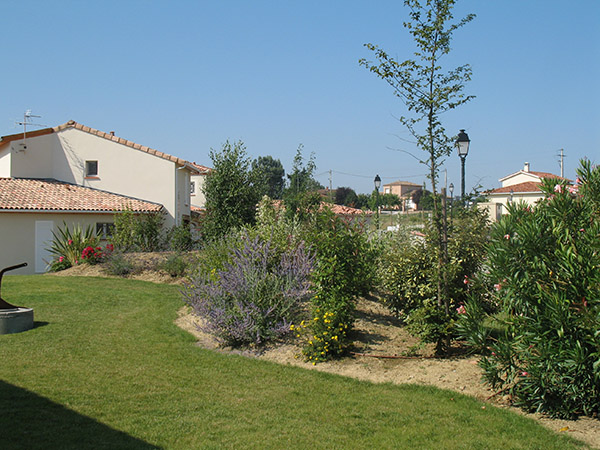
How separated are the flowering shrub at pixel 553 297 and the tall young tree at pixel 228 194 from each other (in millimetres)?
14415

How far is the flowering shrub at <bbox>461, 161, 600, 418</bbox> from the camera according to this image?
5152 mm

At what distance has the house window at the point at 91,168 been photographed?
87.9ft

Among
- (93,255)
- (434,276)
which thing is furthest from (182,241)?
(434,276)

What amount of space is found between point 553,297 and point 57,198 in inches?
929

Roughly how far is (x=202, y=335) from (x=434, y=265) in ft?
13.7

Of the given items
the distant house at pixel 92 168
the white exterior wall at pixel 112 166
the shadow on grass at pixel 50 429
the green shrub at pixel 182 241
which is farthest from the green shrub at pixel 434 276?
the white exterior wall at pixel 112 166

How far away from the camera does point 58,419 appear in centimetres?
520

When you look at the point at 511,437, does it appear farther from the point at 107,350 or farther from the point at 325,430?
the point at 107,350

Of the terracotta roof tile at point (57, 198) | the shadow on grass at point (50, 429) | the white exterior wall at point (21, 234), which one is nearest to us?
the shadow on grass at point (50, 429)

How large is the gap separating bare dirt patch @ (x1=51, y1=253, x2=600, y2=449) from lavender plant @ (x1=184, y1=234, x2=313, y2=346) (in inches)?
10.7

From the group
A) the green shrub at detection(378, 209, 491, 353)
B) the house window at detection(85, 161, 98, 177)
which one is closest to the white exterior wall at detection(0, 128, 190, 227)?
the house window at detection(85, 161, 98, 177)

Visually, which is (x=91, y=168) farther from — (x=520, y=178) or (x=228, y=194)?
(x=520, y=178)

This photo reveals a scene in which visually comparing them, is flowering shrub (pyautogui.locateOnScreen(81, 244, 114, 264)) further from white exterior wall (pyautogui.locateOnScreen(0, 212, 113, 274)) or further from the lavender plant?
the lavender plant

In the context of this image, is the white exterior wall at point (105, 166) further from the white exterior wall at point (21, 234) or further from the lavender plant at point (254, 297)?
the lavender plant at point (254, 297)
